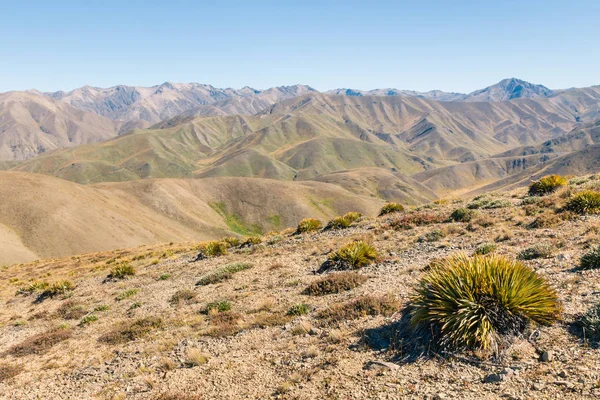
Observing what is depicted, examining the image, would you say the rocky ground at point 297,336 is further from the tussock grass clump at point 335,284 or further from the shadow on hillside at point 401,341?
the tussock grass clump at point 335,284

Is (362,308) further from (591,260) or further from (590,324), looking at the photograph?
(591,260)

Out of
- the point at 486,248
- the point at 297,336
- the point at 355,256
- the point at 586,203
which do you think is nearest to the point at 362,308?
the point at 297,336

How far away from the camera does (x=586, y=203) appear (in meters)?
15.9

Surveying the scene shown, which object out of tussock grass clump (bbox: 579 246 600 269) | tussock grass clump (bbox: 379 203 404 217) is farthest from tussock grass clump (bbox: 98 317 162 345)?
tussock grass clump (bbox: 379 203 404 217)

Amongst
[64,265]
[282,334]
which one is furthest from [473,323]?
[64,265]

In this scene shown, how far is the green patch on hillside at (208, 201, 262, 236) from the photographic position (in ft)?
432

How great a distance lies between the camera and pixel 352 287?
41.6 feet

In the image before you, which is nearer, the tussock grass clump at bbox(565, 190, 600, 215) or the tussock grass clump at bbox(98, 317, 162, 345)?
the tussock grass clump at bbox(98, 317, 162, 345)

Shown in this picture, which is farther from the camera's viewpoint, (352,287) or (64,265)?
(64,265)

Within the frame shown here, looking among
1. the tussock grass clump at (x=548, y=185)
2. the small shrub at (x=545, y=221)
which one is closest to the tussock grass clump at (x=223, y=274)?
the small shrub at (x=545, y=221)

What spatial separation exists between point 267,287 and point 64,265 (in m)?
34.5

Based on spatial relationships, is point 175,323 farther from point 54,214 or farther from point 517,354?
point 54,214

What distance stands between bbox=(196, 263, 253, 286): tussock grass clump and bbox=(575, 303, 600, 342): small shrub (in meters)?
13.9

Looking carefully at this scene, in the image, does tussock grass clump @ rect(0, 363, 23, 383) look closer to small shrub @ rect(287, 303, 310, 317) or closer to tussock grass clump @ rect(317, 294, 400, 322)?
small shrub @ rect(287, 303, 310, 317)
